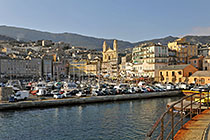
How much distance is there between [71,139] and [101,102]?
27.2m

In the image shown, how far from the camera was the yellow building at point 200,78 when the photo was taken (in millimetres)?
72400

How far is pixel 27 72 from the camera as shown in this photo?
120188mm

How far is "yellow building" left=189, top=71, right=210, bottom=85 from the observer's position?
238 ft

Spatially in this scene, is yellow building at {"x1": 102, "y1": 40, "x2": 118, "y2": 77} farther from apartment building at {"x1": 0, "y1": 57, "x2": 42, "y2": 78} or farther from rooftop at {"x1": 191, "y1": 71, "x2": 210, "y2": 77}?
rooftop at {"x1": 191, "y1": 71, "x2": 210, "y2": 77}

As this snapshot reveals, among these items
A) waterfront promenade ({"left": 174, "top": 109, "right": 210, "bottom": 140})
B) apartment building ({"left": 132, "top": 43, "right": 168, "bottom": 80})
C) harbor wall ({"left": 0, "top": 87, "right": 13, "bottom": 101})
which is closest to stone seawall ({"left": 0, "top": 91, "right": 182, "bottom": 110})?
harbor wall ({"left": 0, "top": 87, "right": 13, "bottom": 101})

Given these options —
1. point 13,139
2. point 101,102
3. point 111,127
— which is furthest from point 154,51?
point 13,139

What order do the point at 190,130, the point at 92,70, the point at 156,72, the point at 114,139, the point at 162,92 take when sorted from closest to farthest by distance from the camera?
the point at 190,130, the point at 114,139, the point at 162,92, the point at 156,72, the point at 92,70

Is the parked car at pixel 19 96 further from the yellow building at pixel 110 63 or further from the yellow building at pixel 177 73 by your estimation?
the yellow building at pixel 110 63

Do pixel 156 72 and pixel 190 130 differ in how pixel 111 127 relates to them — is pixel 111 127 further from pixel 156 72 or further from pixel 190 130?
pixel 156 72

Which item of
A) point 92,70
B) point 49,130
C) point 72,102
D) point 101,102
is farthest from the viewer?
point 92,70

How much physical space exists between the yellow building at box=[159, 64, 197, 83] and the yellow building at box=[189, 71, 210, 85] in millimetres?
2354

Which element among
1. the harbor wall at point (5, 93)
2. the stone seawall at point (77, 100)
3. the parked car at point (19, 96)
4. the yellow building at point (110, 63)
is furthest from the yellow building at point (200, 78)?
the harbor wall at point (5, 93)

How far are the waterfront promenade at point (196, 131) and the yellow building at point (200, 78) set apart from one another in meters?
67.2

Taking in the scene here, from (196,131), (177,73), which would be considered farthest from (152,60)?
(196,131)
